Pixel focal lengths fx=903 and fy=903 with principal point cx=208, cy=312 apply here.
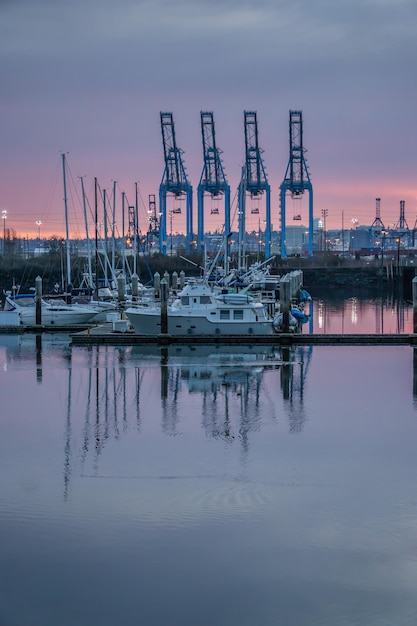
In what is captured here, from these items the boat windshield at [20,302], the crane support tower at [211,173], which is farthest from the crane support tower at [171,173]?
the boat windshield at [20,302]

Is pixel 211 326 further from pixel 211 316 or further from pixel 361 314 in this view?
pixel 361 314

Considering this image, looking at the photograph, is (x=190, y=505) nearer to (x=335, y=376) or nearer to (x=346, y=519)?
(x=346, y=519)

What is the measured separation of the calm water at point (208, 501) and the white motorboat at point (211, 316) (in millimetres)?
6720

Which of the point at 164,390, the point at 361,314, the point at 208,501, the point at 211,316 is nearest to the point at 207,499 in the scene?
the point at 208,501

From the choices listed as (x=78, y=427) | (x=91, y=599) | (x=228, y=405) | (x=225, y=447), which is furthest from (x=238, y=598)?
(x=228, y=405)

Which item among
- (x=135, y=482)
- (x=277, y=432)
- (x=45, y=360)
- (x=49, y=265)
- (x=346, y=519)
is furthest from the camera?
(x=49, y=265)

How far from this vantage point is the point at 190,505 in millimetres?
13883

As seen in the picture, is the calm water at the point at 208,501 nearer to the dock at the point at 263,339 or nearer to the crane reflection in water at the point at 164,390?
the crane reflection in water at the point at 164,390

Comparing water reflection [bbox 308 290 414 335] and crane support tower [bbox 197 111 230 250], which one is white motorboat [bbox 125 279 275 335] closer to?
water reflection [bbox 308 290 414 335]

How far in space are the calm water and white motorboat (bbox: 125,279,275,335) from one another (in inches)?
265

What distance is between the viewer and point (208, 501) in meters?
14.1

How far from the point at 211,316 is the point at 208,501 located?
18.6 metres

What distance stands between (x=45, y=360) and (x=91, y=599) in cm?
1920

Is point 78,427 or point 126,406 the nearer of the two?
point 78,427
